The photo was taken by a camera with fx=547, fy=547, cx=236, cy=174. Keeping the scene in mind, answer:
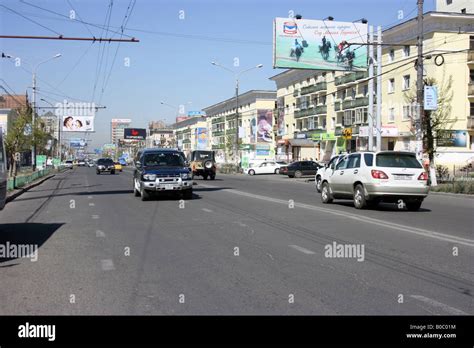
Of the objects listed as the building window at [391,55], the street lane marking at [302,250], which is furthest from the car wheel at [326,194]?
the building window at [391,55]

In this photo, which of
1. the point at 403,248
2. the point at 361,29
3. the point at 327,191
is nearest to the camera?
the point at 403,248

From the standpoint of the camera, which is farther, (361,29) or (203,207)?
(361,29)

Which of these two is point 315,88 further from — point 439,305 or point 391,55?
point 439,305

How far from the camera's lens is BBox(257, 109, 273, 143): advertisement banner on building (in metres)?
Answer: 87.1

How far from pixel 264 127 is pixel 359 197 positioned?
7184 cm

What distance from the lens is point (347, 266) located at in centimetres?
777

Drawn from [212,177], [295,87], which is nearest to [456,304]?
[212,177]

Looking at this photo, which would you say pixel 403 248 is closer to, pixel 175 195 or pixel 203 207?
pixel 203 207

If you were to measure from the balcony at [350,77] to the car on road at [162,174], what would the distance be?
3996 cm

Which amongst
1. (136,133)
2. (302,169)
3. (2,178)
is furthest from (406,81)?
(136,133)

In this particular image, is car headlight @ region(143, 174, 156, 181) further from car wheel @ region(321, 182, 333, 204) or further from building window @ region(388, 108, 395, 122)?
building window @ region(388, 108, 395, 122)

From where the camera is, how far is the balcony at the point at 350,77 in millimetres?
57250

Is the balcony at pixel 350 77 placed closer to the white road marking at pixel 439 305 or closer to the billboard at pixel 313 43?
the billboard at pixel 313 43

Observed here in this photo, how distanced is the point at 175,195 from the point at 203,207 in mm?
4489
